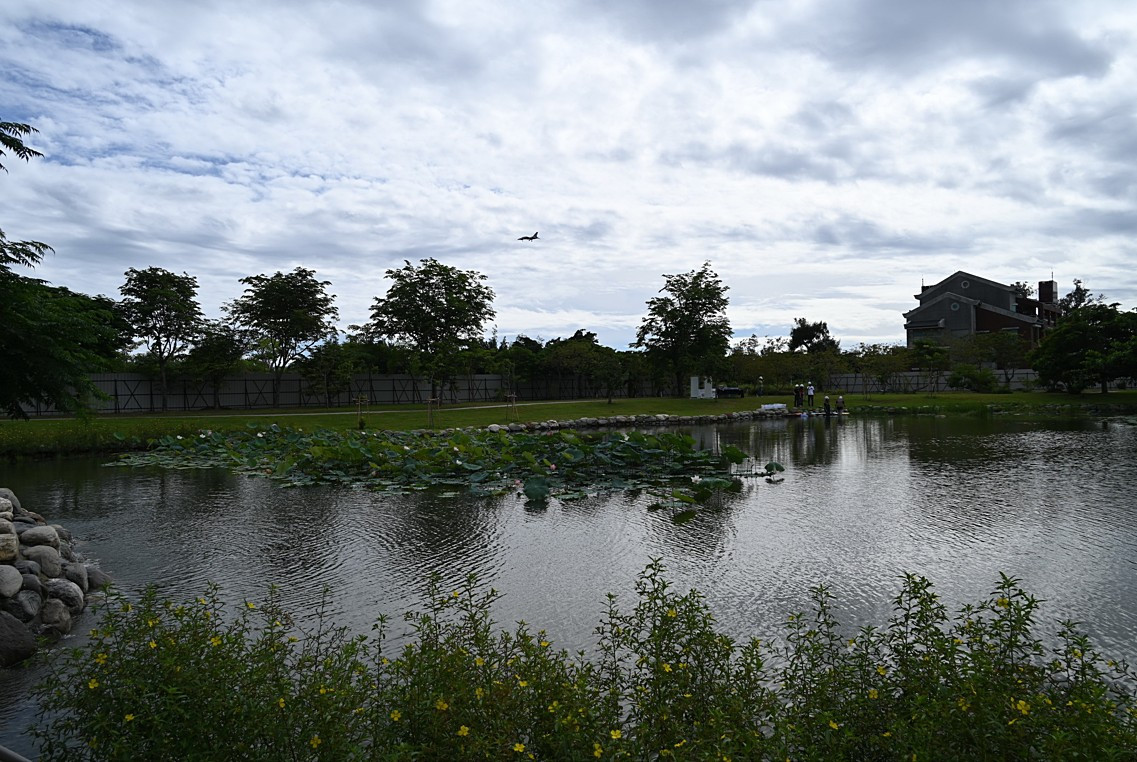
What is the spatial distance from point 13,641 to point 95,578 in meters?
2.35

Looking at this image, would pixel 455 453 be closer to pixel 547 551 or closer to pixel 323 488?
pixel 323 488

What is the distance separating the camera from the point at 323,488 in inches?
643

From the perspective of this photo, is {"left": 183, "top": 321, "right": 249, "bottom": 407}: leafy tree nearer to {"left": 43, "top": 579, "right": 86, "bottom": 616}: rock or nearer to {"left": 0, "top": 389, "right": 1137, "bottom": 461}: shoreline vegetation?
{"left": 0, "top": 389, "right": 1137, "bottom": 461}: shoreline vegetation

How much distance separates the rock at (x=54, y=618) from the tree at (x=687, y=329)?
158 feet

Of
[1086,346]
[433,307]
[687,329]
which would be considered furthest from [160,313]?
[1086,346]

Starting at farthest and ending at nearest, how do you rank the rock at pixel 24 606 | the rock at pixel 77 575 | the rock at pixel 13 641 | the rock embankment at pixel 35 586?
1. the rock at pixel 77 575
2. the rock at pixel 24 606
3. the rock embankment at pixel 35 586
4. the rock at pixel 13 641

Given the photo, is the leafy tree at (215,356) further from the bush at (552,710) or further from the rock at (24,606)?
the bush at (552,710)

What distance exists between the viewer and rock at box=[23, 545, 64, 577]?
26.9 ft

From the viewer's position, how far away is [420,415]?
34.4 meters

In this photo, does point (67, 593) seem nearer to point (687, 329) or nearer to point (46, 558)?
point (46, 558)

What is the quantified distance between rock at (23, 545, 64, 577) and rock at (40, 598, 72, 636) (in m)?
0.67

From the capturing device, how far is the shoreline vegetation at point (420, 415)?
2430 cm

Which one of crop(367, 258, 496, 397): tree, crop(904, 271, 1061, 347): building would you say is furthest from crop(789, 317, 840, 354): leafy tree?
crop(367, 258, 496, 397): tree

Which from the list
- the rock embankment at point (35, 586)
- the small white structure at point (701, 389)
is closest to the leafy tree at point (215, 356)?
the small white structure at point (701, 389)
